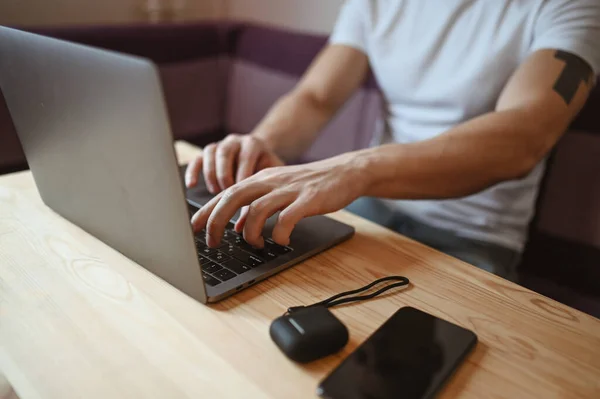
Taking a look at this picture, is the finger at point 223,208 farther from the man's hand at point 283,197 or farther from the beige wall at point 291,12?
the beige wall at point 291,12

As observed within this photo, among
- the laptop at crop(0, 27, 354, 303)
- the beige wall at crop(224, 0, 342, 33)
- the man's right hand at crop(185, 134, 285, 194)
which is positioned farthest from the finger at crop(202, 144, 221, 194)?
the beige wall at crop(224, 0, 342, 33)

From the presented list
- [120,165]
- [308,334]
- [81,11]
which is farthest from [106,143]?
[81,11]

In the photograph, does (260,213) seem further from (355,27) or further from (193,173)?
(355,27)

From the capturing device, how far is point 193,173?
861 millimetres

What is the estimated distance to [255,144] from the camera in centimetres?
88

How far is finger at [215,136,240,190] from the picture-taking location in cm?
82

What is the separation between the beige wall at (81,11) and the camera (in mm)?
1659

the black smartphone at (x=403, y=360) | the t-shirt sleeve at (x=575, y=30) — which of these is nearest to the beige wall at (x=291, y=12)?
the t-shirt sleeve at (x=575, y=30)

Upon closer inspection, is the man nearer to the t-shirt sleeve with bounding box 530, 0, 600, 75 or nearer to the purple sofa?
the t-shirt sleeve with bounding box 530, 0, 600, 75

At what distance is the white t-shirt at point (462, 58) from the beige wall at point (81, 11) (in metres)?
1.08

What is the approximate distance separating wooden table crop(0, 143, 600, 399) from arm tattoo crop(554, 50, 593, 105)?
0.42 meters

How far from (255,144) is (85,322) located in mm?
438

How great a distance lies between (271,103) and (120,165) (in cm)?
123

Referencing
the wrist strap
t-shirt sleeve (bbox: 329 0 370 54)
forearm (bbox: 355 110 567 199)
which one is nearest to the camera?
the wrist strap
